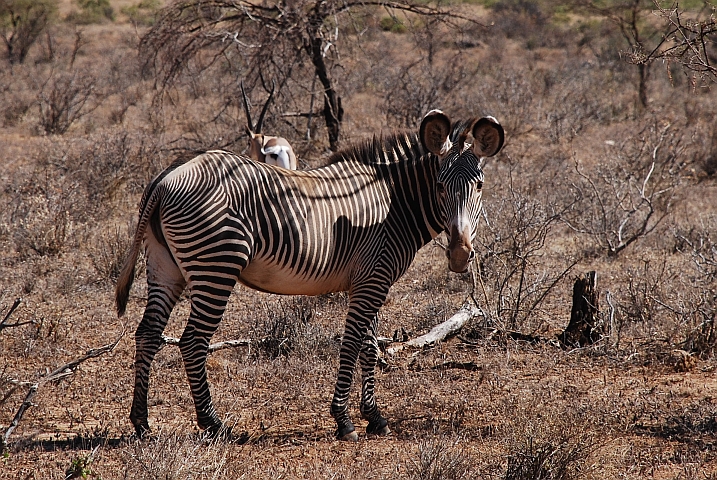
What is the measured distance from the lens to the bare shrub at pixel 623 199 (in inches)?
392

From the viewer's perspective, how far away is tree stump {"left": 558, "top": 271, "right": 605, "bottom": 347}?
7301 mm

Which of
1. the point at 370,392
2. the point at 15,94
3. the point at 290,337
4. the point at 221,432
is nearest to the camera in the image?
the point at 221,432

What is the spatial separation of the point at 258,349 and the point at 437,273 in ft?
9.36

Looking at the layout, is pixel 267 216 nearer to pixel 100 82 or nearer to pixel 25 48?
pixel 100 82

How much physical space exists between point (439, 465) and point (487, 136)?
221 cm

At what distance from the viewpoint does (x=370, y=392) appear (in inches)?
229

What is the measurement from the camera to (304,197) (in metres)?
5.57

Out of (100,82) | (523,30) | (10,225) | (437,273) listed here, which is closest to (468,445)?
(437,273)

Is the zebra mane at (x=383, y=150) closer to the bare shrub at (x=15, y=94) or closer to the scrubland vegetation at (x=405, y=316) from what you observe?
the scrubland vegetation at (x=405, y=316)

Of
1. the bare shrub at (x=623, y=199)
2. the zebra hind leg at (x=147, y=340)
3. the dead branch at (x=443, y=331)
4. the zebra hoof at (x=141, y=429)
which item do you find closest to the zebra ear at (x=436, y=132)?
the zebra hind leg at (x=147, y=340)

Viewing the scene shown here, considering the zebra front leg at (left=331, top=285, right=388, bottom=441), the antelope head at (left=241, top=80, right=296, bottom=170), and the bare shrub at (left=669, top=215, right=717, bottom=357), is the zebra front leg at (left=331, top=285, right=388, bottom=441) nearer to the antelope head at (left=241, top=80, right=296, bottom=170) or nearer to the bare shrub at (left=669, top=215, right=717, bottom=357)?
the bare shrub at (left=669, top=215, right=717, bottom=357)

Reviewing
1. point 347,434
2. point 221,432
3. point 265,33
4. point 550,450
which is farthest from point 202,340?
point 265,33

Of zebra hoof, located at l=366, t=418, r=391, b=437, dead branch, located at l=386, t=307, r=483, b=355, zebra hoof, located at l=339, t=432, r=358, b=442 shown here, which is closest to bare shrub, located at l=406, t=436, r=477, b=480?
zebra hoof, located at l=339, t=432, r=358, b=442

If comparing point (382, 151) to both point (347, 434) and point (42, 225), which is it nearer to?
point (347, 434)
